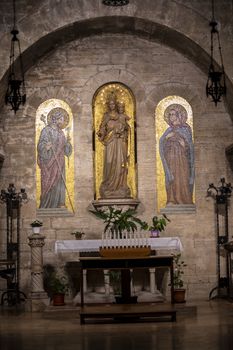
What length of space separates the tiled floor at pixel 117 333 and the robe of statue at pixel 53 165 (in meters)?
3.96

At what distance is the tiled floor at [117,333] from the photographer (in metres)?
8.62

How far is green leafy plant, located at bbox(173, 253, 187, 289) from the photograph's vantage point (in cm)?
1559

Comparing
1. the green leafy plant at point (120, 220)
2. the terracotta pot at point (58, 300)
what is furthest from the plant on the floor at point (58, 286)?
the green leafy plant at point (120, 220)

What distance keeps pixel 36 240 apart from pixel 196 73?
5552mm

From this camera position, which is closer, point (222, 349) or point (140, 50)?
point (222, 349)

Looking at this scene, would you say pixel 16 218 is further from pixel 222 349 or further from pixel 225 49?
pixel 222 349

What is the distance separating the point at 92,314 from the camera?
11141 millimetres

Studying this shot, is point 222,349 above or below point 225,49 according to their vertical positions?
below

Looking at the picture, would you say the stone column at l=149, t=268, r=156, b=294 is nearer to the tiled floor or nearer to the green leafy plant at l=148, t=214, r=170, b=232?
the green leafy plant at l=148, t=214, r=170, b=232

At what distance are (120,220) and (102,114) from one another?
2.86m

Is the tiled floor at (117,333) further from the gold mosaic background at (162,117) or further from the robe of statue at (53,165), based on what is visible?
the gold mosaic background at (162,117)

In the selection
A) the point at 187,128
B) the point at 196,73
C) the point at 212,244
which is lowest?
the point at 212,244

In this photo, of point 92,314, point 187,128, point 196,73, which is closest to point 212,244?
point 187,128

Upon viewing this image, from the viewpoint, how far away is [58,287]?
1546 centimetres
